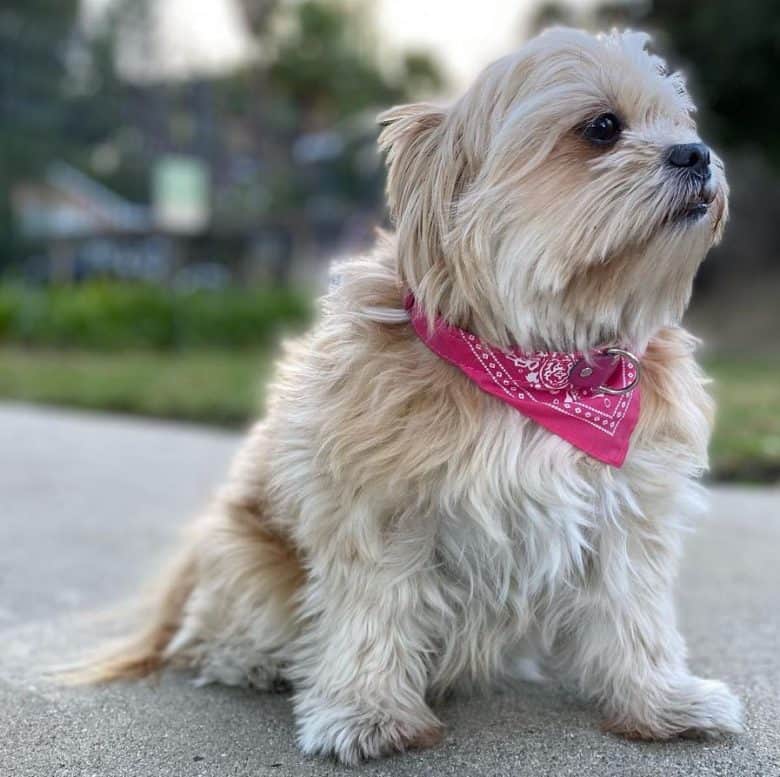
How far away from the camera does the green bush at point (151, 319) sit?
14.4 metres

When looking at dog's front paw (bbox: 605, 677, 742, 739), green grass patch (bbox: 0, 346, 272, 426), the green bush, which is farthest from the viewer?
the green bush

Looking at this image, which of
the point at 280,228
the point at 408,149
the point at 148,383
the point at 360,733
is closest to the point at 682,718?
the point at 360,733

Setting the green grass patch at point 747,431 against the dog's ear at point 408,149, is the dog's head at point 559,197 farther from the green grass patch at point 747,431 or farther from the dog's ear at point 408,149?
the green grass patch at point 747,431

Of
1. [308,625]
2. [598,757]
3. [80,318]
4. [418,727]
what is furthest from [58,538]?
[80,318]

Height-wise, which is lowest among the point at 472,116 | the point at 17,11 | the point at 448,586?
the point at 448,586

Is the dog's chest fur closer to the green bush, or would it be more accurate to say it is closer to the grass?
the grass

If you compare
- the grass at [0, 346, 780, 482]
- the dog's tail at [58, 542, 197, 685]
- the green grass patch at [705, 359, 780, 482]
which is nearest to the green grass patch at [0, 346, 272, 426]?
the grass at [0, 346, 780, 482]

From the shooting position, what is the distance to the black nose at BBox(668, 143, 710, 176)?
7.34ft

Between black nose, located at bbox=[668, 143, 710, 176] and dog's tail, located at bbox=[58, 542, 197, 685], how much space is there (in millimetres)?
1816

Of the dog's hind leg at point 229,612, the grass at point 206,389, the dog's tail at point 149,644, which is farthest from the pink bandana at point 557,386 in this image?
the grass at point 206,389

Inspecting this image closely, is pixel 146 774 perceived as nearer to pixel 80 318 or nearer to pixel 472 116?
pixel 472 116

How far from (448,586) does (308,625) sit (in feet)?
1.48

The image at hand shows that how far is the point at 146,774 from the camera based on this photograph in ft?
7.52

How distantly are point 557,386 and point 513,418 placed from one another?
143 mm
